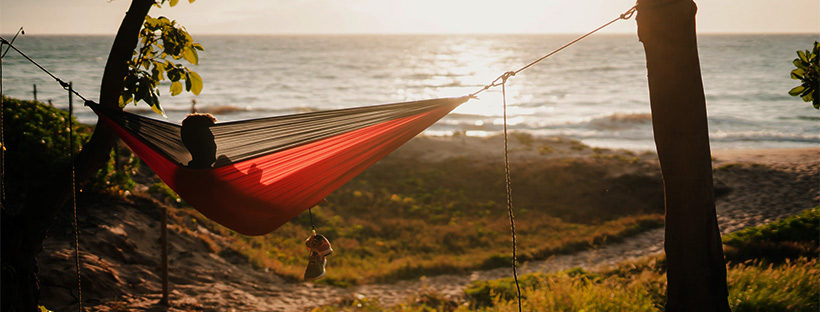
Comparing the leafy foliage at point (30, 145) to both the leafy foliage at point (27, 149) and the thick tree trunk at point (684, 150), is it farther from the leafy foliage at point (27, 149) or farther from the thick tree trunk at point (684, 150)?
the thick tree trunk at point (684, 150)

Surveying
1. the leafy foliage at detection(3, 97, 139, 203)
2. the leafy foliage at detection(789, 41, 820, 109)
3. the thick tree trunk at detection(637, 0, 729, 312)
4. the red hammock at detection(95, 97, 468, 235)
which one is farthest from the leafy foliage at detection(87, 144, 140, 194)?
the leafy foliage at detection(789, 41, 820, 109)

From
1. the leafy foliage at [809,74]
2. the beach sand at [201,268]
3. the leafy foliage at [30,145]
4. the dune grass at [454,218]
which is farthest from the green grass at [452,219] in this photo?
the leafy foliage at [809,74]

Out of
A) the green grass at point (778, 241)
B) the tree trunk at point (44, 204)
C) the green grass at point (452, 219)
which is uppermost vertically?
the tree trunk at point (44, 204)

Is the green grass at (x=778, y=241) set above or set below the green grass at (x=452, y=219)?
above

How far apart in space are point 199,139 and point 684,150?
270 centimetres

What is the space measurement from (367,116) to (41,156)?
4964 millimetres

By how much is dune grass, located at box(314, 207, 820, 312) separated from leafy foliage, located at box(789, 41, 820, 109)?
1.89m

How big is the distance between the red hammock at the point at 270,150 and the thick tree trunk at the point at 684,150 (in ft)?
3.52

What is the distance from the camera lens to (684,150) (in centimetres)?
259

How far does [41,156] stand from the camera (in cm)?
597

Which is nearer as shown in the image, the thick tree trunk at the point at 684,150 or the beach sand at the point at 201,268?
the thick tree trunk at the point at 684,150

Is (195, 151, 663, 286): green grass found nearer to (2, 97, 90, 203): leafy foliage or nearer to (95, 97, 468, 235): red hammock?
(2, 97, 90, 203): leafy foliage

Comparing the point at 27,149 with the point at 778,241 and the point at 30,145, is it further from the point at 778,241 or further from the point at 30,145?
the point at 778,241

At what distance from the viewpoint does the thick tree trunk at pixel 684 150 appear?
2.54m
